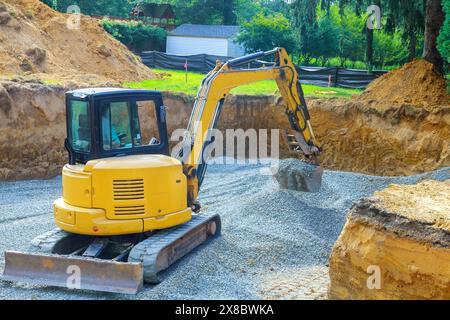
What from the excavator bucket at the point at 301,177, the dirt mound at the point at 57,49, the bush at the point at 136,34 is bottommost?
the excavator bucket at the point at 301,177

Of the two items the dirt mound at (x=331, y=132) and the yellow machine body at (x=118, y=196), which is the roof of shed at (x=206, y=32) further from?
the yellow machine body at (x=118, y=196)

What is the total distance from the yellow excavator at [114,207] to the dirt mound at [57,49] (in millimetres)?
9832

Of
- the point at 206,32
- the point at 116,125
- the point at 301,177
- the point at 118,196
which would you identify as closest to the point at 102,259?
the point at 118,196

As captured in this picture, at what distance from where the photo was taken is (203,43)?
44.4 metres

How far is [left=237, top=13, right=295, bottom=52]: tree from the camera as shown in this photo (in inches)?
1302

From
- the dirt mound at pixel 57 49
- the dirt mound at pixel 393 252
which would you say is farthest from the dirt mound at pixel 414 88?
the dirt mound at pixel 393 252

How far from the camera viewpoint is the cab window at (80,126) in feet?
28.3

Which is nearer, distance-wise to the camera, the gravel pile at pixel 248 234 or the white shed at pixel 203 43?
the gravel pile at pixel 248 234

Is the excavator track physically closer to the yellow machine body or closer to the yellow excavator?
the yellow excavator

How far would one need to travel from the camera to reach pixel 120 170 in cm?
820

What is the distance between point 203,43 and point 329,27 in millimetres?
13087

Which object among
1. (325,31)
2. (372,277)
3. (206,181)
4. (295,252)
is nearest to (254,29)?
(325,31)

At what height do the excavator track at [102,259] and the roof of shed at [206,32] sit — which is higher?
the roof of shed at [206,32]

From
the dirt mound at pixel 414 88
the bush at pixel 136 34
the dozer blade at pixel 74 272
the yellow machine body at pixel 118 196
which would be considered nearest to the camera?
the dozer blade at pixel 74 272
